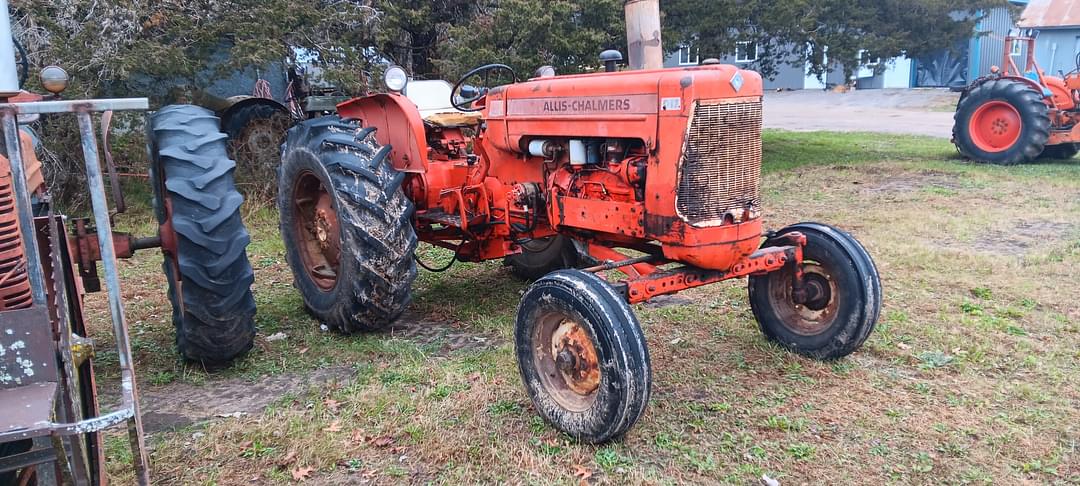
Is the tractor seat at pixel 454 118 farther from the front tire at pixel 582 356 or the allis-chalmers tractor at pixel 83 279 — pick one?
the front tire at pixel 582 356

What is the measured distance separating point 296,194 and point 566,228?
197 centimetres

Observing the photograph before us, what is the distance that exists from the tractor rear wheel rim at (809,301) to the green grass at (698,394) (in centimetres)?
19

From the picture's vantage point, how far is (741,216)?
344 cm

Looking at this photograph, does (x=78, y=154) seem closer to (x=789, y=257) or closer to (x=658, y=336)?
(x=658, y=336)

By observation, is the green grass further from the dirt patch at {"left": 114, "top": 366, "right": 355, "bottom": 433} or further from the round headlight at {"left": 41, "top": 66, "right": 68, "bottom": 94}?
the round headlight at {"left": 41, "top": 66, "right": 68, "bottom": 94}

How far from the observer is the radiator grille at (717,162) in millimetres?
3262

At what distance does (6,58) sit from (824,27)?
10.9 metres

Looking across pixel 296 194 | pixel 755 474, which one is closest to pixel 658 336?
pixel 755 474

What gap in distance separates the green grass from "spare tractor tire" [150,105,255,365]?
325 mm

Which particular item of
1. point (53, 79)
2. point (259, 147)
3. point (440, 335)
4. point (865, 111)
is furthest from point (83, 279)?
point (865, 111)

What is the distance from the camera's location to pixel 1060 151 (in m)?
11.3

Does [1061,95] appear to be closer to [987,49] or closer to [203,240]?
[203,240]

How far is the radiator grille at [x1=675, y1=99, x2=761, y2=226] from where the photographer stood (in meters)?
3.26

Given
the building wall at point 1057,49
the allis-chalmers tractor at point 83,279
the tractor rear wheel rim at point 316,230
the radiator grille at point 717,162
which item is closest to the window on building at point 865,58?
the radiator grille at point 717,162
